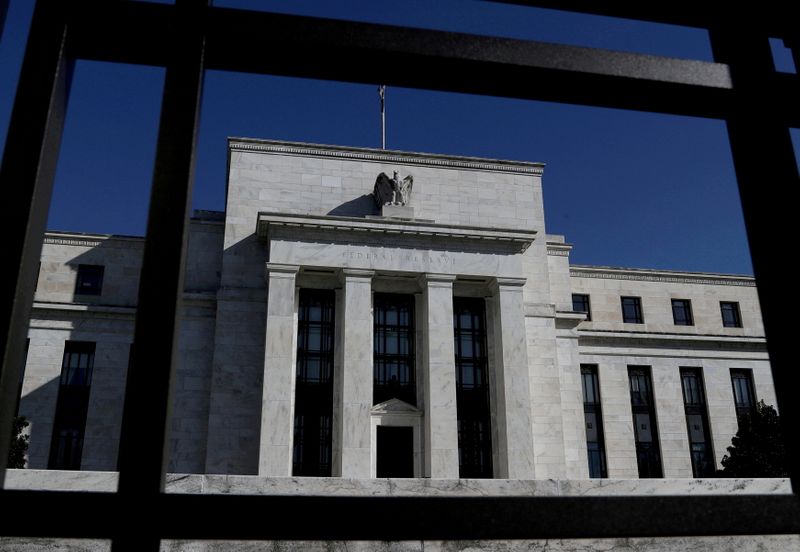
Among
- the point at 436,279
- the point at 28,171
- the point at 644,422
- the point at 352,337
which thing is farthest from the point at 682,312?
the point at 28,171

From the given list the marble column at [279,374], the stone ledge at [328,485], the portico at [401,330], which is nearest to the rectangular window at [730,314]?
the portico at [401,330]

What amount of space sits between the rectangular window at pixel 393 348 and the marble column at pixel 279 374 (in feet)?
13.9

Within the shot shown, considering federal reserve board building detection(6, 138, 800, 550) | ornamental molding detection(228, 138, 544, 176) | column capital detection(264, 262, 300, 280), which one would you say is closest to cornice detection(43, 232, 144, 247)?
federal reserve board building detection(6, 138, 800, 550)

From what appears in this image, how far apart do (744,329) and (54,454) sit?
4240cm

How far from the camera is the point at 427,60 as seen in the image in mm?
2221

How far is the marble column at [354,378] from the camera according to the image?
1244 inches

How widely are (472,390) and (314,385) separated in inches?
313

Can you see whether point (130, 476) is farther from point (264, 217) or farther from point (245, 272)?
point (245, 272)

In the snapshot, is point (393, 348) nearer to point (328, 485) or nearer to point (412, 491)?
point (328, 485)

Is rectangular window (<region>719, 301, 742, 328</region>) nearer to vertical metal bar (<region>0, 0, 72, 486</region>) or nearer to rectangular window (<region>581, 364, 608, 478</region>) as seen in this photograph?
rectangular window (<region>581, 364, 608, 478</region>)

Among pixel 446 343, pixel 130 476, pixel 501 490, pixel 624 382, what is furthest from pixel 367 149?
pixel 130 476

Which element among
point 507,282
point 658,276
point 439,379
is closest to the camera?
point 439,379

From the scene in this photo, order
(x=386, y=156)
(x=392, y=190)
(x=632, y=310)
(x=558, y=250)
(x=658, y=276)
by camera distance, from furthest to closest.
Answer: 1. (x=658, y=276)
2. (x=632, y=310)
3. (x=558, y=250)
4. (x=386, y=156)
5. (x=392, y=190)

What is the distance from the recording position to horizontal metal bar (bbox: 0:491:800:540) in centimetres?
168
